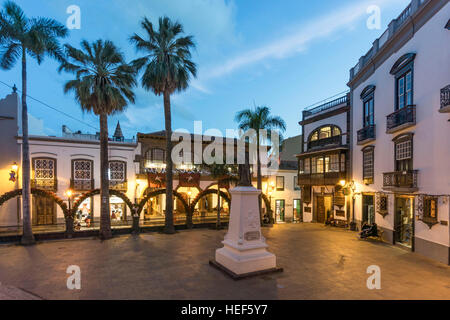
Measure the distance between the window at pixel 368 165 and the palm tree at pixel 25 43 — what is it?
21112mm

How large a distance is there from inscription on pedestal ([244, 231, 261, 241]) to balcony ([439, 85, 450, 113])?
950 cm

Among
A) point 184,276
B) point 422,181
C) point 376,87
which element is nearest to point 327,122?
point 376,87

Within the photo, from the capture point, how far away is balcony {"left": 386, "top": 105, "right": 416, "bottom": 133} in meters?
12.9

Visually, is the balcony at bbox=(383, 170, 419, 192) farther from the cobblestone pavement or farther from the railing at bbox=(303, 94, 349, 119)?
the railing at bbox=(303, 94, 349, 119)

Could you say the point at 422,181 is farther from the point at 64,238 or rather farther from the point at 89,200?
the point at 89,200

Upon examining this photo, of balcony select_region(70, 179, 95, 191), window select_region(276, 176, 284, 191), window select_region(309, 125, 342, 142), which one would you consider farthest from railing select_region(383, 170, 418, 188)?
balcony select_region(70, 179, 95, 191)

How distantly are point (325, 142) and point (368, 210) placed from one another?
7166 millimetres

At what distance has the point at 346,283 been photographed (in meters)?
8.72

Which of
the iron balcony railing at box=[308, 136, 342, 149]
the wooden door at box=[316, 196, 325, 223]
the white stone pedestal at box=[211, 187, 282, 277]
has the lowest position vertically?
the wooden door at box=[316, 196, 325, 223]

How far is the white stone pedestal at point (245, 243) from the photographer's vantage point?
9398mm

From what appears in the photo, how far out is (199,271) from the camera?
9883mm

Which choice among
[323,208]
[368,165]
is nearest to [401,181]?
[368,165]

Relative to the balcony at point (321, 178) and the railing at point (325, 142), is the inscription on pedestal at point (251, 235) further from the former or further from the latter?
the railing at point (325, 142)

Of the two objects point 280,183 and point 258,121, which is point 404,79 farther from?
point 280,183
